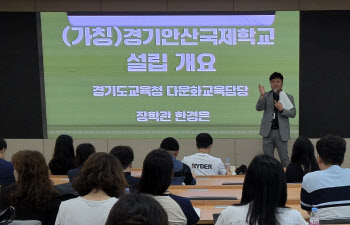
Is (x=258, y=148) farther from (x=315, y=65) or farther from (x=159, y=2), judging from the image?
(x=159, y=2)

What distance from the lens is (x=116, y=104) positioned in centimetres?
724

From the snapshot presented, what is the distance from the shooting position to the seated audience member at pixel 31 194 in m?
2.99

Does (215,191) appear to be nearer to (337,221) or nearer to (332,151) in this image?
(332,151)

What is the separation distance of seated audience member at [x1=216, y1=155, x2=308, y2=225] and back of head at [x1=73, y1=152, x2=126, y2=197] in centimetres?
76

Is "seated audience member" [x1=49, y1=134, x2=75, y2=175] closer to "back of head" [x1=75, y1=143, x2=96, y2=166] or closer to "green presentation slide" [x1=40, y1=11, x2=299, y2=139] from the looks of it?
"back of head" [x1=75, y1=143, x2=96, y2=166]

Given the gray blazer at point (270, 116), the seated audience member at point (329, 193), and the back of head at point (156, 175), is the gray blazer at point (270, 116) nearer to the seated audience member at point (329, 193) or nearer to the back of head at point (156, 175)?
the seated audience member at point (329, 193)

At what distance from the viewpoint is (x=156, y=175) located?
265cm

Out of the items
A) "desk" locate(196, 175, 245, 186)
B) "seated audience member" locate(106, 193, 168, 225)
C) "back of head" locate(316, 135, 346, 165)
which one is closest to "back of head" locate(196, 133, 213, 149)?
"desk" locate(196, 175, 245, 186)

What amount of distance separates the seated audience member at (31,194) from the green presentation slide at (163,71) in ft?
13.7

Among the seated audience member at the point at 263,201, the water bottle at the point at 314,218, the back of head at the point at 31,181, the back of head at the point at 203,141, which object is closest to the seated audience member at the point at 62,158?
the back of head at the point at 203,141

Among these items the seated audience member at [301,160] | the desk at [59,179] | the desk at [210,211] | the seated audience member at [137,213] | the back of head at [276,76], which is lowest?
the desk at [210,211]

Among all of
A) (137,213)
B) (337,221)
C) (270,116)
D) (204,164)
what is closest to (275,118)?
(270,116)

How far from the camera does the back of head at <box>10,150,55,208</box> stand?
9.80 ft

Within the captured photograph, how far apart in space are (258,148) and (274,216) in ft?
17.2
